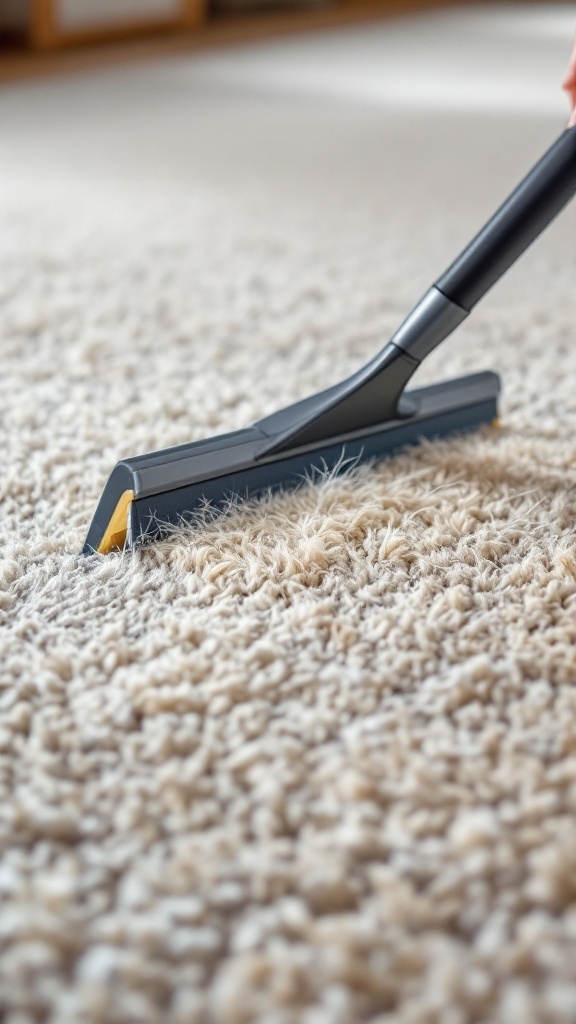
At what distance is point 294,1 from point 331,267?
312 cm

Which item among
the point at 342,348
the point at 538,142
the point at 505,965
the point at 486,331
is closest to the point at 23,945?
the point at 505,965

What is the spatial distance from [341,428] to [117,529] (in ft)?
0.71

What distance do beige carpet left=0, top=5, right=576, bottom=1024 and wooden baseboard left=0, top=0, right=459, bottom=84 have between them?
1698 mm

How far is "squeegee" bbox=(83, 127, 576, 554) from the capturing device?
2.56ft

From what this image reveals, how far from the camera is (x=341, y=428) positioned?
2.88ft

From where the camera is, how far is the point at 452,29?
3879 mm

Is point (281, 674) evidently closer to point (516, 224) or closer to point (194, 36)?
point (516, 224)

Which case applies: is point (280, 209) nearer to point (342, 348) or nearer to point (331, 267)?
point (331, 267)

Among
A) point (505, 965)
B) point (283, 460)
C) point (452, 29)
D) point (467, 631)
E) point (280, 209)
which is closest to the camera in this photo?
point (505, 965)

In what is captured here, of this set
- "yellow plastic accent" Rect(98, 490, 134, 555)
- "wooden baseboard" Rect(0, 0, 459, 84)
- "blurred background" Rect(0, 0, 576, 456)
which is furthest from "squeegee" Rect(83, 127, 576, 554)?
"wooden baseboard" Rect(0, 0, 459, 84)

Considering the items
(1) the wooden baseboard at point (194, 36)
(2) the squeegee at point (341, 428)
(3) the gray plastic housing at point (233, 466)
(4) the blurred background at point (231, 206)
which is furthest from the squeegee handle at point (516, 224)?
(1) the wooden baseboard at point (194, 36)

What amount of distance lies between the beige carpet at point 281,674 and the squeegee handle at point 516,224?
0.17m

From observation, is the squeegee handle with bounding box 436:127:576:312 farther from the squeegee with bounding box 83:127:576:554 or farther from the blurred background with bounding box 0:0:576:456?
the blurred background with bounding box 0:0:576:456

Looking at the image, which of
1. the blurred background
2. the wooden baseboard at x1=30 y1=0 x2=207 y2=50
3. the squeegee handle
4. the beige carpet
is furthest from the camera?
the wooden baseboard at x1=30 y1=0 x2=207 y2=50
